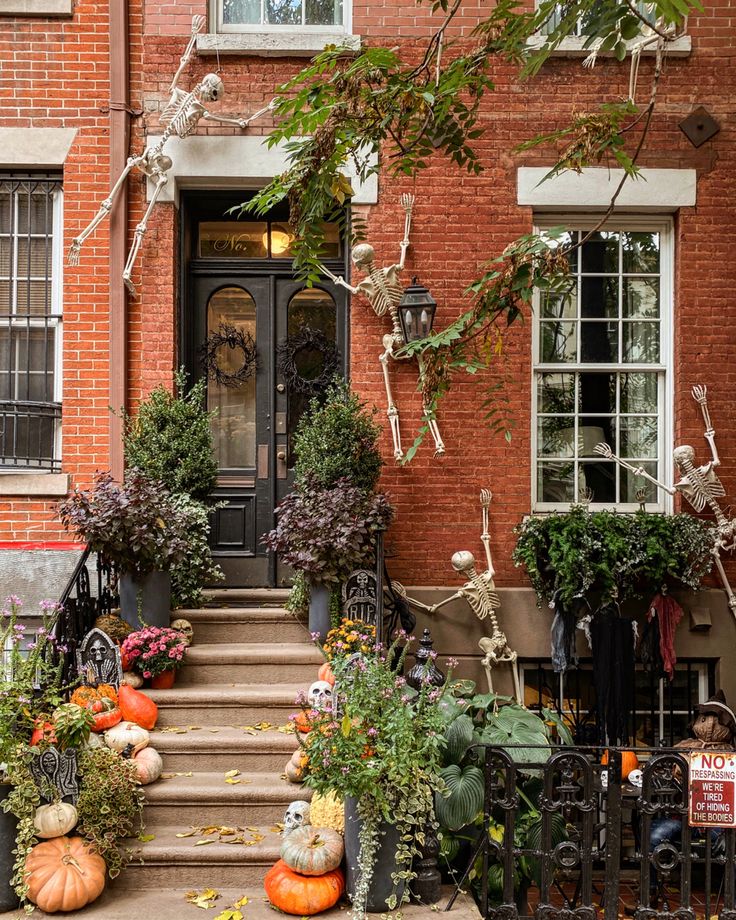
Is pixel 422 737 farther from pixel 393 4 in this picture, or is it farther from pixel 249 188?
pixel 393 4

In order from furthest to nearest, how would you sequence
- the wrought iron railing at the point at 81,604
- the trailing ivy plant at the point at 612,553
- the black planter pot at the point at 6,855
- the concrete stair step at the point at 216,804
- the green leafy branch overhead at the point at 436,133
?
the trailing ivy plant at the point at 612,553
the wrought iron railing at the point at 81,604
the concrete stair step at the point at 216,804
the green leafy branch overhead at the point at 436,133
the black planter pot at the point at 6,855

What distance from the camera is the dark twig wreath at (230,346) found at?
333 inches

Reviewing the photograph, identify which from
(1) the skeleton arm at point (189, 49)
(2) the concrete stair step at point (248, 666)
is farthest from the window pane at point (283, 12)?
(2) the concrete stair step at point (248, 666)

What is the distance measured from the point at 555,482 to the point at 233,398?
2.90 metres

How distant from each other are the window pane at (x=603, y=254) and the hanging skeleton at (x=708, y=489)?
4.74 ft

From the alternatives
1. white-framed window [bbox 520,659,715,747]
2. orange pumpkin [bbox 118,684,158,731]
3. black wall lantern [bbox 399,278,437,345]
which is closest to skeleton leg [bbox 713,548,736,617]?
white-framed window [bbox 520,659,715,747]

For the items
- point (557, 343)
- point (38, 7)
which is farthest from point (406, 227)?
point (38, 7)

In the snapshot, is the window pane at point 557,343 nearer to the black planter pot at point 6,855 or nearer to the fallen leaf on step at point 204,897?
the fallen leaf on step at point 204,897

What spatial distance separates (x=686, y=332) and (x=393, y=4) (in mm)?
3704

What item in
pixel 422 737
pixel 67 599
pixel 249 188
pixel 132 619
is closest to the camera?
pixel 422 737

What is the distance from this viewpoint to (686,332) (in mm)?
8086

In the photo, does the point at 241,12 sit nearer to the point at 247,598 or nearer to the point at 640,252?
the point at 640,252

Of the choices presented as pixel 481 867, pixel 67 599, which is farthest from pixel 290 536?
pixel 481 867

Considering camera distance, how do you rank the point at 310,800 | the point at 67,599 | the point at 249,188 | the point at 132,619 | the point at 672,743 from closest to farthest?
the point at 310,800 → the point at 67,599 → the point at 132,619 → the point at 672,743 → the point at 249,188
